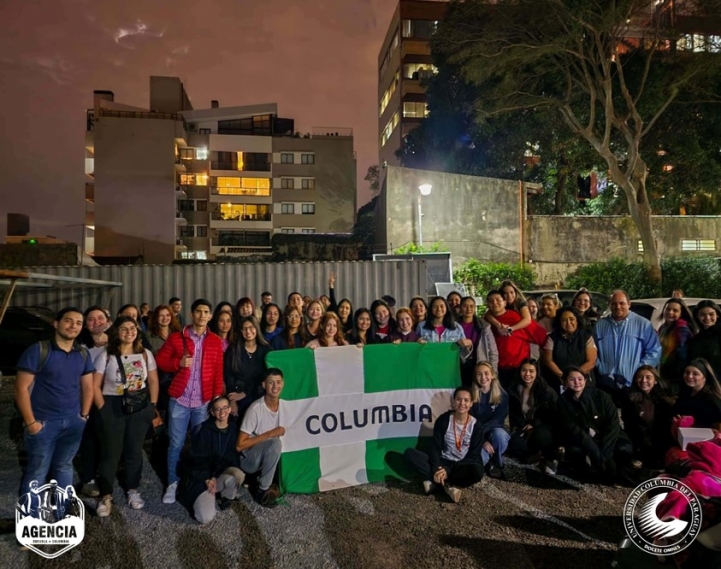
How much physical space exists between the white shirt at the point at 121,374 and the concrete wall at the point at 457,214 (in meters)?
13.1

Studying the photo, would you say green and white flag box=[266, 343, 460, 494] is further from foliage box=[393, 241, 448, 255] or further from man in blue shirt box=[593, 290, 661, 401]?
foliage box=[393, 241, 448, 255]

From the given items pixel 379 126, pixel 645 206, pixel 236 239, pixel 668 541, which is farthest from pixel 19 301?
pixel 379 126

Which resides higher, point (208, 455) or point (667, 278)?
point (667, 278)

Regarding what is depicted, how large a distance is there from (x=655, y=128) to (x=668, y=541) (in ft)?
63.0

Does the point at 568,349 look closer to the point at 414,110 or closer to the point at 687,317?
the point at 687,317

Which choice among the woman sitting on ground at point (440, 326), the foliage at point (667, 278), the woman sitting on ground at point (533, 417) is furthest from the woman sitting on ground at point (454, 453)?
the foliage at point (667, 278)

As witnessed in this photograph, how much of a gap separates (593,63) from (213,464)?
1608 centimetres

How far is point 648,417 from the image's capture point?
4867 mm

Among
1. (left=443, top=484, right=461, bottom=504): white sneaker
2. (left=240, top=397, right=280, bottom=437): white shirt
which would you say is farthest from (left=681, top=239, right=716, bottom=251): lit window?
(left=240, top=397, right=280, bottom=437): white shirt

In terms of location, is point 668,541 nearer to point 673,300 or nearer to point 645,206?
point 673,300

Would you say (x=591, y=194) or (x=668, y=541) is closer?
(x=668, y=541)

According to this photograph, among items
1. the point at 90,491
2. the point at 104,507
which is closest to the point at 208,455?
the point at 104,507

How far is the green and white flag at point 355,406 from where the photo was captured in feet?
15.4

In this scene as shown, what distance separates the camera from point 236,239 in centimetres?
3878
